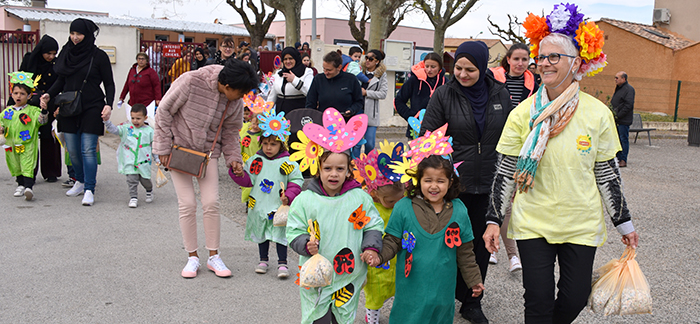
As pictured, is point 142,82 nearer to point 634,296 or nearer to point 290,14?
point 634,296

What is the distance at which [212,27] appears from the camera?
1486 inches

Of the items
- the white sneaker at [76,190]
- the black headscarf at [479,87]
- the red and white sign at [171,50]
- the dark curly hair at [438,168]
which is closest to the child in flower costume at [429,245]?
the dark curly hair at [438,168]

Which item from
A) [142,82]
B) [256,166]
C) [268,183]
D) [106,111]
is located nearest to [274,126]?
[256,166]

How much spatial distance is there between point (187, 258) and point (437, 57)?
3.67 m

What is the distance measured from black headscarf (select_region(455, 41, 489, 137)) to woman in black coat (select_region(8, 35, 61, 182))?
590 centimetres

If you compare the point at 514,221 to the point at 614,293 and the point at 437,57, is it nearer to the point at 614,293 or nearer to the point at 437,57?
the point at 614,293

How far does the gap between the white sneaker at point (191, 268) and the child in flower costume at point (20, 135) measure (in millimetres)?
3521

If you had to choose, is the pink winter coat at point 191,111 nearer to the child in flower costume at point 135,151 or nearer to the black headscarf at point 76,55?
the child in flower costume at point 135,151

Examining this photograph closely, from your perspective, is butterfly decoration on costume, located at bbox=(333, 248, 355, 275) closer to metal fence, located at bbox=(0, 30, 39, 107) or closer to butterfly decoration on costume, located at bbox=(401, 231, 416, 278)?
butterfly decoration on costume, located at bbox=(401, 231, 416, 278)

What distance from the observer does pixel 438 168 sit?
3.27 m

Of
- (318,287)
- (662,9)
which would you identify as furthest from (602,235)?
(662,9)

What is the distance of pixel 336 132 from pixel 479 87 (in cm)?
109

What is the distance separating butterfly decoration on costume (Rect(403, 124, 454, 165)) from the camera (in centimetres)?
334

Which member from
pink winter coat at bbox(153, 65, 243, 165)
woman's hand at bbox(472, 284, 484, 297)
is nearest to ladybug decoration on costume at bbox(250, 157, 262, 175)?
pink winter coat at bbox(153, 65, 243, 165)
